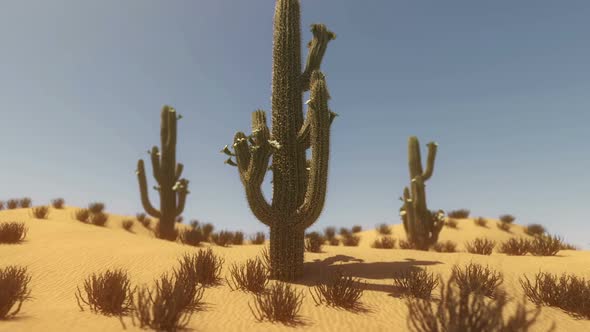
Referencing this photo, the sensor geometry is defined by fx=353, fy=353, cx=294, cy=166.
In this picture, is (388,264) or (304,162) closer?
(304,162)

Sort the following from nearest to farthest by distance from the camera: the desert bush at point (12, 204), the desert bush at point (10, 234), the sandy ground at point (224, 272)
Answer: the sandy ground at point (224, 272), the desert bush at point (10, 234), the desert bush at point (12, 204)

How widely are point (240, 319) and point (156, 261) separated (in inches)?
190

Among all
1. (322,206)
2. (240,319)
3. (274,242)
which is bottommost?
(240,319)

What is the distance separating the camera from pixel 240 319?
585cm

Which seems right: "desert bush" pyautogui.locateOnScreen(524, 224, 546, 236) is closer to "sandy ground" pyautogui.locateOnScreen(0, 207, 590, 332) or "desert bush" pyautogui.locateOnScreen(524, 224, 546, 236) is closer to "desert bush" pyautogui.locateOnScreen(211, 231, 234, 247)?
"sandy ground" pyautogui.locateOnScreen(0, 207, 590, 332)

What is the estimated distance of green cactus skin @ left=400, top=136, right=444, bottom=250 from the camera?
14953 mm

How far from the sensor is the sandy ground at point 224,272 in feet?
18.3

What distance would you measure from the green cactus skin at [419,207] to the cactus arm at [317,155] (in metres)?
8.48

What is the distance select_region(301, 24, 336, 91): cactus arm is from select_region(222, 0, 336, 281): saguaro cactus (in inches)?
1.5

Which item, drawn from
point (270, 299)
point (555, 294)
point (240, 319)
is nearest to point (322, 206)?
Answer: point (270, 299)

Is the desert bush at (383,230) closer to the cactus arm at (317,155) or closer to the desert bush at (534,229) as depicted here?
the desert bush at (534,229)

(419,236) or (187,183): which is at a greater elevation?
(187,183)

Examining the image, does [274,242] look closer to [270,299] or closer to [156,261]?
[270,299]

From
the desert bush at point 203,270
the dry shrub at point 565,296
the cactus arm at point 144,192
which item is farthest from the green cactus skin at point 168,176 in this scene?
the dry shrub at point 565,296
